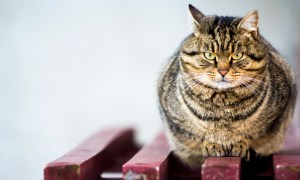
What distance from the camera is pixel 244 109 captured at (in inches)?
53.7

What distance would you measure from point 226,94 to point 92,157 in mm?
368

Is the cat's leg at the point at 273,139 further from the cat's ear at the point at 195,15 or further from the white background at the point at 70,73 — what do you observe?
the white background at the point at 70,73

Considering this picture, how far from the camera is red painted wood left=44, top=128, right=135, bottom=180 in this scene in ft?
3.97

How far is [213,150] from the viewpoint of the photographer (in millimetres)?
1380

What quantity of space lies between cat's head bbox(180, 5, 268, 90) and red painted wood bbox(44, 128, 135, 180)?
32 cm

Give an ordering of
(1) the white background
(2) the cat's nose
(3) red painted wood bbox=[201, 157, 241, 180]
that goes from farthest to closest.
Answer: (1) the white background, (2) the cat's nose, (3) red painted wood bbox=[201, 157, 241, 180]

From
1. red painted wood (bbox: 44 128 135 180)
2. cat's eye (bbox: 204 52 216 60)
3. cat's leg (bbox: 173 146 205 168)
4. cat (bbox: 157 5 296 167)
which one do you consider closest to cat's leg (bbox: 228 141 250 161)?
cat (bbox: 157 5 296 167)

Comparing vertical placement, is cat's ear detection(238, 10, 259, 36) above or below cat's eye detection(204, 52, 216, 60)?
above

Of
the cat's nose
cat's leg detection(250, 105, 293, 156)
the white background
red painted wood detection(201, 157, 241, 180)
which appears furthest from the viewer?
the white background

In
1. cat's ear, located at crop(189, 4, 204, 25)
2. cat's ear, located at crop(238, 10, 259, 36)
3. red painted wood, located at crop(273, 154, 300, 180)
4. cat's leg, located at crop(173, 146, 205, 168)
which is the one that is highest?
cat's ear, located at crop(189, 4, 204, 25)

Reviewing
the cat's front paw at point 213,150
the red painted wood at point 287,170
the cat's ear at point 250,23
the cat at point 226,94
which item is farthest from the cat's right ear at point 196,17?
the red painted wood at point 287,170

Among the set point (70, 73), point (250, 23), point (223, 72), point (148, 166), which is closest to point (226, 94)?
point (223, 72)

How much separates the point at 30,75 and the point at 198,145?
3.27 ft

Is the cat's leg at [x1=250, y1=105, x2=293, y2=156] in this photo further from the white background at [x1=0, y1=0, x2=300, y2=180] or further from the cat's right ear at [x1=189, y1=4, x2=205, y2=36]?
the white background at [x1=0, y1=0, x2=300, y2=180]
